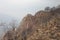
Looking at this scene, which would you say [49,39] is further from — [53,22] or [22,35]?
[22,35]

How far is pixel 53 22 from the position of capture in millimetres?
8094

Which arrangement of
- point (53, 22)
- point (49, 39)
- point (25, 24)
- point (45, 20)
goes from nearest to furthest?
point (49, 39) < point (53, 22) < point (45, 20) < point (25, 24)

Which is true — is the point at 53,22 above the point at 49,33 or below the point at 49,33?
above

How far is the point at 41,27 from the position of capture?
828cm

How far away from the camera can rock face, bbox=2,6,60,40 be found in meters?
7.69

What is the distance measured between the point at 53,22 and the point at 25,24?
2.23m

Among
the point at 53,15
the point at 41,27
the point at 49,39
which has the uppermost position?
the point at 53,15

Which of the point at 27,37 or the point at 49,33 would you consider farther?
the point at 27,37

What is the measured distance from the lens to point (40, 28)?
826cm

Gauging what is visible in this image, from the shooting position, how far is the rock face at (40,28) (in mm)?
7686

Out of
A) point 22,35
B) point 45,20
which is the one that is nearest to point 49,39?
point 45,20

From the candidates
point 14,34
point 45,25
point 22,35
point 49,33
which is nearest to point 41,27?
point 45,25

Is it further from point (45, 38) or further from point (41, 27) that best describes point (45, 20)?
point (45, 38)

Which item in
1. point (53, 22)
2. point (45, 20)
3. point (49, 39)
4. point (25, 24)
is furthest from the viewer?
point (25, 24)
